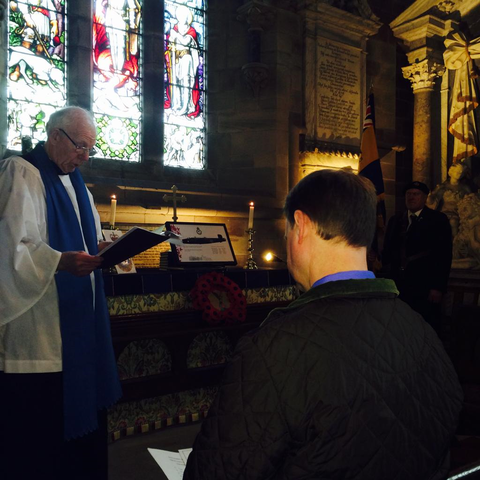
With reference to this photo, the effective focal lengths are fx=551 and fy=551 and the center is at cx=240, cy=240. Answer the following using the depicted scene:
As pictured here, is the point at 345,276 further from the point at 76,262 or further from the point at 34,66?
the point at 34,66

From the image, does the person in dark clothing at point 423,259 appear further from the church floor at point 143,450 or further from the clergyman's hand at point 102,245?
the clergyman's hand at point 102,245

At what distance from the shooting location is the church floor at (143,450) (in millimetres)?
2854

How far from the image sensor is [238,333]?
12.9ft

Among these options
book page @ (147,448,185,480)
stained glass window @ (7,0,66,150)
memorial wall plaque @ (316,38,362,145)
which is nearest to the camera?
book page @ (147,448,185,480)

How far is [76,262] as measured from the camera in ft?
7.06

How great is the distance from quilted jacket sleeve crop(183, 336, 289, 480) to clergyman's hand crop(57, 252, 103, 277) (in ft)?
4.55

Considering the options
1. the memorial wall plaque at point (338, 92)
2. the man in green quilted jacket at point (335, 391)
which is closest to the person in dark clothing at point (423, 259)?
the memorial wall plaque at point (338, 92)

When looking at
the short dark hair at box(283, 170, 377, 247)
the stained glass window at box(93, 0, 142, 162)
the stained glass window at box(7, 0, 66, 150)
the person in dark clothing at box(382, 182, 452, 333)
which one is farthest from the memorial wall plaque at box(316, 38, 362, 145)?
the short dark hair at box(283, 170, 377, 247)

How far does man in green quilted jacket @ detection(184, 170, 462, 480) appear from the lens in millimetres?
856

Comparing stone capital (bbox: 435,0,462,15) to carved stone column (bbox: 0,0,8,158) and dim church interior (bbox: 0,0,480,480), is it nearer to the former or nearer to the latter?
dim church interior (bbox: 0,0,480,480)

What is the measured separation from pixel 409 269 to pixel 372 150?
6.31 ft

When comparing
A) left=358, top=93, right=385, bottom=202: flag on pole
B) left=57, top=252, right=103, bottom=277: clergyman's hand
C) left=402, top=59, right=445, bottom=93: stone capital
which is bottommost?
left=57, top=252, right=103, bottom=277: clergyman's hand

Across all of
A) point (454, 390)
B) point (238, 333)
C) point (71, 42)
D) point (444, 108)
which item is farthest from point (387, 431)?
point (444, 108)

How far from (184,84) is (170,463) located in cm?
561
